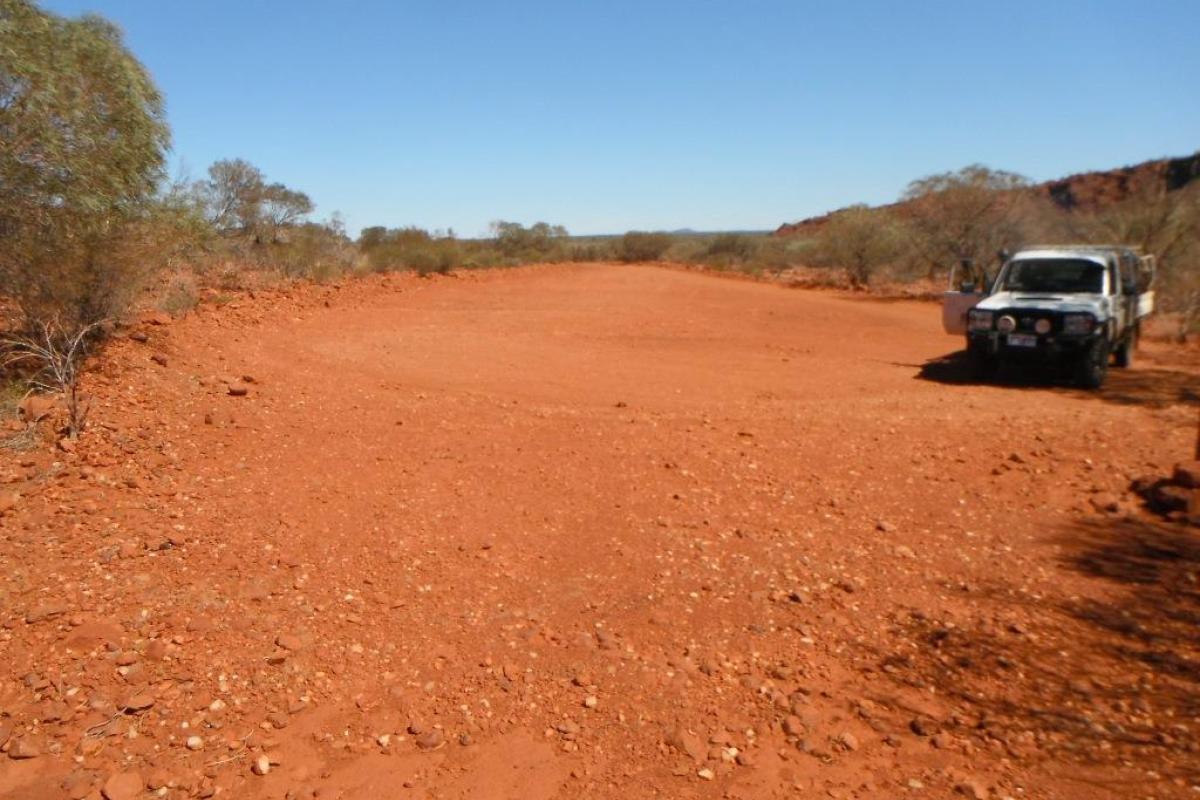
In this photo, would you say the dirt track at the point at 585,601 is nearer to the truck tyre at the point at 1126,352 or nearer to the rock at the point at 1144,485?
the rock at the point at 1144,485

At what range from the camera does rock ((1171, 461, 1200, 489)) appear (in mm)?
5574

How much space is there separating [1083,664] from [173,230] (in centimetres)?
1010

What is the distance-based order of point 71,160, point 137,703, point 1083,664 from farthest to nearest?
point 71,160
point 1083,664
point 137,703

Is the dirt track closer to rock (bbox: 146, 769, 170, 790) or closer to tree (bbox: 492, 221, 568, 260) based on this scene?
rock (bbox: 146, 769, 170, 790)

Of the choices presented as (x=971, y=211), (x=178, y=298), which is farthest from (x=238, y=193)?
Answer: (x=971, y=211)

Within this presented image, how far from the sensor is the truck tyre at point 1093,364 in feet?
32.5

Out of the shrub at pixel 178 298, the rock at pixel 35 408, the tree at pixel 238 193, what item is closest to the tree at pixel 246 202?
the tree at pixel 238 193

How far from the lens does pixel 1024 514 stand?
18.1 feet

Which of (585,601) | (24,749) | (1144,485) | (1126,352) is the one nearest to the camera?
(24,749)

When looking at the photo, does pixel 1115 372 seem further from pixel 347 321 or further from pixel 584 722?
pixel 347 321

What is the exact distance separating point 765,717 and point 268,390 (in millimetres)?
6121

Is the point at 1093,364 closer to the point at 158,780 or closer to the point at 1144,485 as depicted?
the point at 1144,485

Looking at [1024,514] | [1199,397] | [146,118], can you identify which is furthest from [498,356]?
[1199,397]

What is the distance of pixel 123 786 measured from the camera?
308cm
